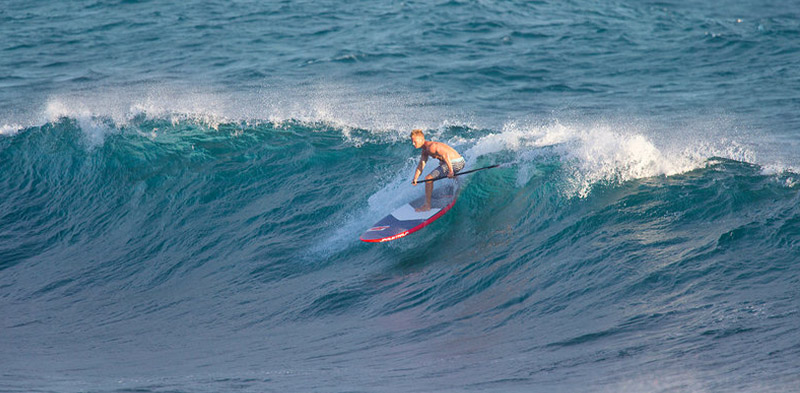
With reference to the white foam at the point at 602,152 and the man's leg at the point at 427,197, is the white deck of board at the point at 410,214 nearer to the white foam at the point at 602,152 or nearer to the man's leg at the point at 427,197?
the man's leg at the point at 427,197

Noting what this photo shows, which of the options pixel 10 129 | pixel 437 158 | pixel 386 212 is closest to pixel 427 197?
pixel 437 158

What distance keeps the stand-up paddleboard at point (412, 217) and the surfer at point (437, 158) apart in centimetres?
16

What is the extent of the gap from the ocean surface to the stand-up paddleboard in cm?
28

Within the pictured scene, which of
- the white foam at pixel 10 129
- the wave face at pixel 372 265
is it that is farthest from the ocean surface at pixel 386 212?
the white foam at pixel 10 129

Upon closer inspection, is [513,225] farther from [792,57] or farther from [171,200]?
[792,57]

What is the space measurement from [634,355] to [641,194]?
13.5 ft

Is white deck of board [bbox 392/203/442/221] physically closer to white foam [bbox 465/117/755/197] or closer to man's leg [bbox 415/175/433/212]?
man's leg [bbox 415/175/433/212]

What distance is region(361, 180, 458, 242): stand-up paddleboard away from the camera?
403 inches

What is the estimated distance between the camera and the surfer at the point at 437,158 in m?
10.4

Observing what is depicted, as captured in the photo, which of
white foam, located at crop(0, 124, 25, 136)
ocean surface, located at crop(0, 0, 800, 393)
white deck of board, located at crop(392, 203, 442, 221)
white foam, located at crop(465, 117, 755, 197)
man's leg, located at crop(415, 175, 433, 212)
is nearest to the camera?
ocean surface, located at crop(0, 0, 800, 393)

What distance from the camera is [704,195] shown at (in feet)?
33.3

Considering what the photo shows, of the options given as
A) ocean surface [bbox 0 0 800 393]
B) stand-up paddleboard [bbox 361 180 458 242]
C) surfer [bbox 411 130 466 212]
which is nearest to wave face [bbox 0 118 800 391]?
ocean surface [bbox 0 0 800 393]

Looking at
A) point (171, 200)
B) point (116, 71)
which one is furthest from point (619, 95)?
point (116, 71)

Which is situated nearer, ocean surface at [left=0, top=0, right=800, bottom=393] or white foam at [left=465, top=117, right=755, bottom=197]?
ocean surface at [left=0, top=0, right=800, bottom=393]
